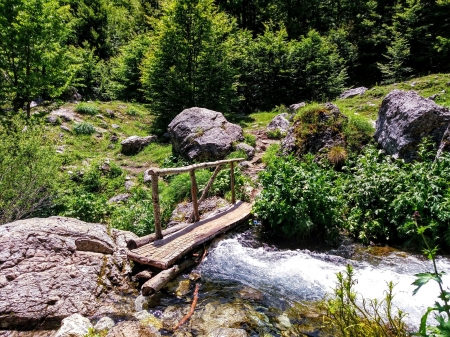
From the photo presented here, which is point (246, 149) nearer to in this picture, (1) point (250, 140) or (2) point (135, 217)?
(1) point (250, 140)

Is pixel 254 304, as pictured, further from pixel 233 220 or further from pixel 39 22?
pixel 39 22

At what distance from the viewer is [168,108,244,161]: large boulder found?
41.2ft

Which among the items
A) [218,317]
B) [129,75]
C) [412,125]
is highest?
[129,75]

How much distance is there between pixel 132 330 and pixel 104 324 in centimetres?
70

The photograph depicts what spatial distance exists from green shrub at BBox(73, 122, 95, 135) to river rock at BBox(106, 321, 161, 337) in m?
12.9

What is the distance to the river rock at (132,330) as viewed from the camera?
13.7 ft

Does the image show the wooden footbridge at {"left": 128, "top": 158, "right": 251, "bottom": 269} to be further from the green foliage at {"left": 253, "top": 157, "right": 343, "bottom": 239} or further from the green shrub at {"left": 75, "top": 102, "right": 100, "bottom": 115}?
the green shrub at {"left": 75, "top": 102, "right": 100, "bottom": 115}

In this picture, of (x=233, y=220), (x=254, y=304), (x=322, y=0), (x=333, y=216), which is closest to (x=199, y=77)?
(x=233, y=220)

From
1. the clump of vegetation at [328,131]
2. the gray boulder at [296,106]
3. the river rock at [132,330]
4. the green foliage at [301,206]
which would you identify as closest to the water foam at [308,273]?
the green foliage at [301,206]

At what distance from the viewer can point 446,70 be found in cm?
2445

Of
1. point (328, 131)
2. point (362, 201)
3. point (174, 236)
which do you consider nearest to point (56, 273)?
point (174, 236)

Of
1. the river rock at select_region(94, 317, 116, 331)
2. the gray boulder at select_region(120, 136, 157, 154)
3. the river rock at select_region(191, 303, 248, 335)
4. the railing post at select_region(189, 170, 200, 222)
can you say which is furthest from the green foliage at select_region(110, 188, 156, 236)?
the gray boulder at select_region(120, 136, 157, 154)

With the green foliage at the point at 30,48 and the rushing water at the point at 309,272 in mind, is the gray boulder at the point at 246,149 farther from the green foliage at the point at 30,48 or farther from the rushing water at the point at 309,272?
the green foliage at the point at 30,48

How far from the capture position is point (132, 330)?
4.28 meters
